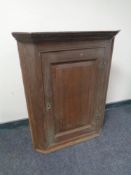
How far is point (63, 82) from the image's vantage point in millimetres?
1211

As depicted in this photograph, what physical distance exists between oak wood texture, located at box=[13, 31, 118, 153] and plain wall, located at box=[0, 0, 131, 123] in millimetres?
396

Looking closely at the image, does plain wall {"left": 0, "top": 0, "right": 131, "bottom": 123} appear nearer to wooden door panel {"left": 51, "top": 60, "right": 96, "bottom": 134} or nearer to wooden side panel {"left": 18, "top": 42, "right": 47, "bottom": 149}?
wooden side panel {"left": 18, "top": 42, "right": 47, "bottom": 149}

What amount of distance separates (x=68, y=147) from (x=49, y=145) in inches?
7.5

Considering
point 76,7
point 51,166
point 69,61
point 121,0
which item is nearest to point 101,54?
point 69,61

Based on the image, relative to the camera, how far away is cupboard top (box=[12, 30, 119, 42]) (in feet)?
3.11

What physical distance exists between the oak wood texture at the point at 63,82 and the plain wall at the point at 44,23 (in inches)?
15.6

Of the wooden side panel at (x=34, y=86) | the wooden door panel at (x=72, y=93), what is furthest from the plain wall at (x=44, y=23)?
the wooden door panel at (x=72, y=93)

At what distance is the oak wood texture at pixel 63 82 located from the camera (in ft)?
3.46

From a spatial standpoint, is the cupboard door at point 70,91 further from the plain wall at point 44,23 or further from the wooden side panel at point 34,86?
the plain wall at point 44,23

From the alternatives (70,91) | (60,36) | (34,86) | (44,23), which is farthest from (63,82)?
(44,23)

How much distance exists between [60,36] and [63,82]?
Answer: 13.7 inches

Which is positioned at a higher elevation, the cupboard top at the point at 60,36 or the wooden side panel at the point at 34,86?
the cupboard top at the point at 60,36

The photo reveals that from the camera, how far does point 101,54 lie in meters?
1.25

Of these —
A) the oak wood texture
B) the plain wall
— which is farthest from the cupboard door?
the plain wall
